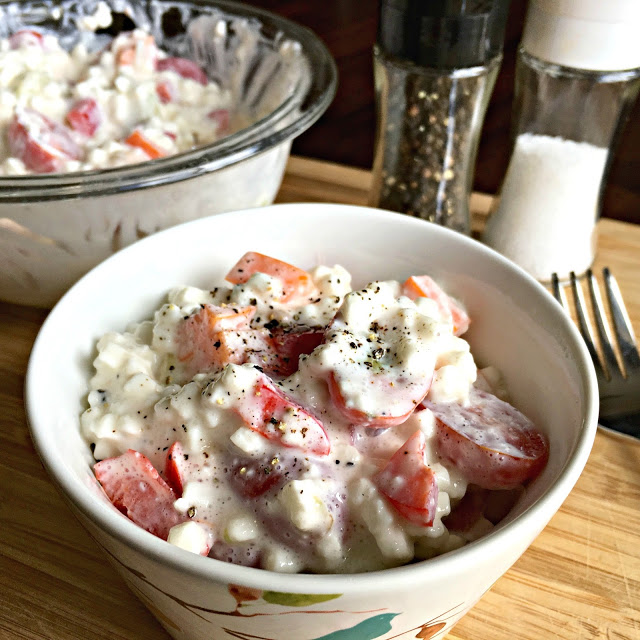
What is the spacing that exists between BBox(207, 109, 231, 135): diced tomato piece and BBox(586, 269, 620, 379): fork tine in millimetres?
622

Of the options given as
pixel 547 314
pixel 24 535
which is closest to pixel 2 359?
pixel 24 535

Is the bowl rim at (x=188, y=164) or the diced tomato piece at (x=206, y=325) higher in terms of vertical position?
the bowl rim at (x=188, y=164)

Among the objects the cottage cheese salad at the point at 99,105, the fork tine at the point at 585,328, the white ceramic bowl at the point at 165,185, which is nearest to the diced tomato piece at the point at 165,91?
the cottage cheese salad at the point at 99,105

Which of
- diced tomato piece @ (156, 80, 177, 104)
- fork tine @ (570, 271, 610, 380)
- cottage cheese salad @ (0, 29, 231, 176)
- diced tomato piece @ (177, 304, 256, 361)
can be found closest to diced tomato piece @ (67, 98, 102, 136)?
cottage cheese salad @ (0, 29, 231, 176)

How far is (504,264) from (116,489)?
44cm

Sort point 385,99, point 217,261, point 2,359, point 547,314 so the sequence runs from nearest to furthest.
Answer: point 547,314 < point 217,261 < point 2,359 < point 385,99

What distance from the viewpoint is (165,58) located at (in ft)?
4.22

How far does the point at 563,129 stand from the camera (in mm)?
1058

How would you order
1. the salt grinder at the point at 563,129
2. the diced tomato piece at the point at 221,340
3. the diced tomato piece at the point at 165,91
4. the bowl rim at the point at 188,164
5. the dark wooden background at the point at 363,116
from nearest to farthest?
the diced tomato piece at the point at 221,340, the bowl rim at the point at 188,164, the salt grinder at the point at 563,129, the diced tomato piece at the point at 165,91, the dark wooden background at the point at 363,116

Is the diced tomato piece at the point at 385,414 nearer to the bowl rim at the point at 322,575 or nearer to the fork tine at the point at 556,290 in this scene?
the bowl rim at the point at 322,575

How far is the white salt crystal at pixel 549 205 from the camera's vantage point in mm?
1059

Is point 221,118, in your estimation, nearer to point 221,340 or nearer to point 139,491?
point 221,340

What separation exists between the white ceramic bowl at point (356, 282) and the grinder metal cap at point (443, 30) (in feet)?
0.95

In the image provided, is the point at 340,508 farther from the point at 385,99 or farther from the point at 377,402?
the point at 385,99
